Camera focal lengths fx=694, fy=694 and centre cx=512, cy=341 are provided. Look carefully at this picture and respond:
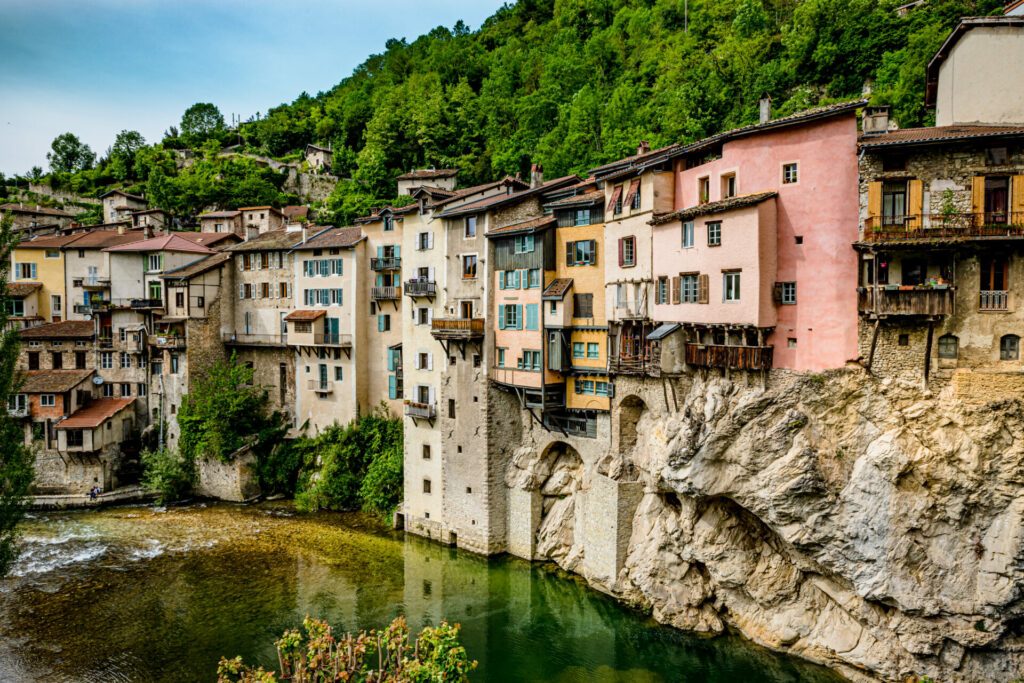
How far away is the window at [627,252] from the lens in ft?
103

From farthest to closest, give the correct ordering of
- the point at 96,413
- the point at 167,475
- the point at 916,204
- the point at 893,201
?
the point at 96,413, the point at 167,475, the point at 893,201, the point at 916,204

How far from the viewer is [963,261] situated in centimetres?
2283

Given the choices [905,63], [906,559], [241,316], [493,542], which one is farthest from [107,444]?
[905,63]

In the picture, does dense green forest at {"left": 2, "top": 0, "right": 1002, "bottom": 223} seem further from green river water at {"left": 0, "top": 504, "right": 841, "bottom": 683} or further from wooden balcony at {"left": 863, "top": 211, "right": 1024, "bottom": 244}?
green river water at {"left": 0, "top": 504, "right": 841, "bottom": 683}

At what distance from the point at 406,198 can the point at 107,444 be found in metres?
32.7

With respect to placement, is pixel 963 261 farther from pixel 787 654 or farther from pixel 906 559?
pixel 787 654

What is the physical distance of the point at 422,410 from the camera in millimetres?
38531

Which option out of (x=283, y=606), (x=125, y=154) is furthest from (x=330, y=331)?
(x=125, y=154)

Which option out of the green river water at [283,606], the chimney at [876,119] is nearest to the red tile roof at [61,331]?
the green river water at [283,606]

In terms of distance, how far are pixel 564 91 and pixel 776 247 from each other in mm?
55500

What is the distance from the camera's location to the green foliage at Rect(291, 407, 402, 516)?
41.7 metres

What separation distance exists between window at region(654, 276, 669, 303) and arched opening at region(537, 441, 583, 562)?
30.2 feet

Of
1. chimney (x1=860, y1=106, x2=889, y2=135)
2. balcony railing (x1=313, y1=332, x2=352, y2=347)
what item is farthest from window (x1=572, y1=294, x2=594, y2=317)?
balcony railing (x1=313, y1=332, x2=352, y2=347)

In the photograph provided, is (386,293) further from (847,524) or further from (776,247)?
(847,524)
